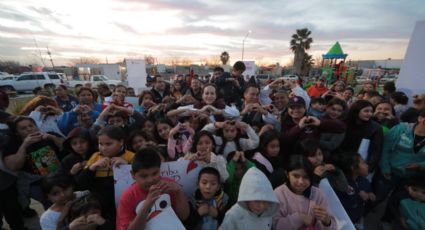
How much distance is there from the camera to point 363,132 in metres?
3.27

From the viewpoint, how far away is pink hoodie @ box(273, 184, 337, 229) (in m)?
2.13

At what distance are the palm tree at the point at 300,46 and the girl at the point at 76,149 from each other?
46.7m

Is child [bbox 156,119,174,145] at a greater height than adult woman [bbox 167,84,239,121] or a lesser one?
lesser

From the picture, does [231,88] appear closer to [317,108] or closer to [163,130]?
[317,108]

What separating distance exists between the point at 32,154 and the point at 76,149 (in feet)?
1.85

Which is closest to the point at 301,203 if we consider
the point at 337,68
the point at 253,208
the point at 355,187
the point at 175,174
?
the point at 253,208

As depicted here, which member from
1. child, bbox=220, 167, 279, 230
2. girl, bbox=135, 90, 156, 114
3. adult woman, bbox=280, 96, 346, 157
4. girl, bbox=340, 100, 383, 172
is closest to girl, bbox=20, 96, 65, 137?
girl, bbox=135, 90, 156, 114

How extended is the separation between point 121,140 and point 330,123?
2922 millimetres

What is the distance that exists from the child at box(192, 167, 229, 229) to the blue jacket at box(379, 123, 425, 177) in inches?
103

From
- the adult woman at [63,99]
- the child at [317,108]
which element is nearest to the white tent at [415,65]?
the child at [317,108]

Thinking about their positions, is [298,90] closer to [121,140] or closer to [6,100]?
[121,140]

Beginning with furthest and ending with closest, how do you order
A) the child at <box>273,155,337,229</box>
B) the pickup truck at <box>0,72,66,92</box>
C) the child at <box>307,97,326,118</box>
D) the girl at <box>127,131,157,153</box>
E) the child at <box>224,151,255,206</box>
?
the pickup truck at <box>0,72,66,92</box>, the child at <box>307,97,326,118</box>, the girl at <box>127,131,157,153</box>, the child at <box>224,151,255,206</box>, the child at <box>273,155,337,229</box>

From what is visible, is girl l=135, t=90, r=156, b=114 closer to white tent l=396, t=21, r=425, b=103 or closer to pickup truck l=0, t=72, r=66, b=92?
white tent l=396, t=21, r=425, b=103

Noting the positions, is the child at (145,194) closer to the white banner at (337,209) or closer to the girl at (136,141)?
the girl at (136,141)
